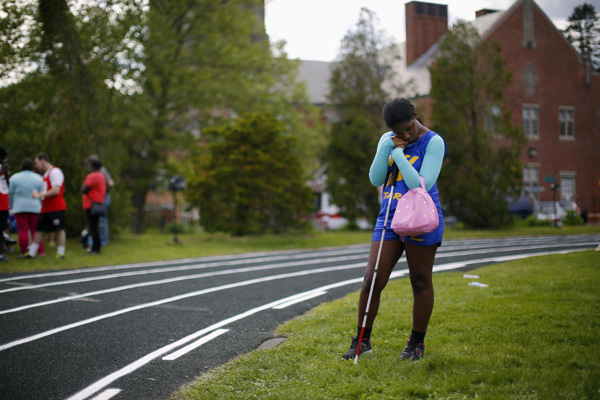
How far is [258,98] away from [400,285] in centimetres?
2416

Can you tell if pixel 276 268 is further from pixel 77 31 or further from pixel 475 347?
pixel 77 31

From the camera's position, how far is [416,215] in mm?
4031


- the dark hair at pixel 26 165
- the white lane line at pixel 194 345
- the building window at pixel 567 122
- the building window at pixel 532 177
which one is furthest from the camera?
the building window at pixel 567 122

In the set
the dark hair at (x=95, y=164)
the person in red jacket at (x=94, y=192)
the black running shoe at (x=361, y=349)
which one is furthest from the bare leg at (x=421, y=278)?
the dark hair at (x=95, y=164)

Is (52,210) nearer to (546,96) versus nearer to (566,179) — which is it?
(546,96)

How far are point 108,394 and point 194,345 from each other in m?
1.50

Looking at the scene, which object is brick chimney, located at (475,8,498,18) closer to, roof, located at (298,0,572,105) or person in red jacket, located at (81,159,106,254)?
roof, located at (298,0,572,105)

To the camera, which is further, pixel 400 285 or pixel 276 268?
pixel 276 268

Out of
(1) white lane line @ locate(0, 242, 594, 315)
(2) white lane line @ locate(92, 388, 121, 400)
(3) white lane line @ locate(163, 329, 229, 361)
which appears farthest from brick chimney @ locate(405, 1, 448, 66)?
(2) white lane line @ locate(92, 388, 121, 400)

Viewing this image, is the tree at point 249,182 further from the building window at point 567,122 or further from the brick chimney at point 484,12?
the brick chimney at point 484,12

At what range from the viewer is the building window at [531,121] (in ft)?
130

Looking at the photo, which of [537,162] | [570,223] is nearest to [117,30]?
[570,223]

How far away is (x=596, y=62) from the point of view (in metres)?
13.2

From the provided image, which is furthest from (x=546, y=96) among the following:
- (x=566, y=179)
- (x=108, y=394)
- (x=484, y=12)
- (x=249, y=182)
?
(x=108, y=394)
